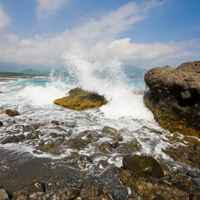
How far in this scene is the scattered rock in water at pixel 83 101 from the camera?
15.7 m

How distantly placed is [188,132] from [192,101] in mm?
2079

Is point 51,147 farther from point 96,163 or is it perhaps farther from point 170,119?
point 170,119

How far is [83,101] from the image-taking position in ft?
53.2

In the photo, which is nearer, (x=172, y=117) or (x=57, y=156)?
(x=57, y=156)

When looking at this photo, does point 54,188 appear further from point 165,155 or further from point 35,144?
point 165,155

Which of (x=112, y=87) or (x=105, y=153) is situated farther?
(x=112, y=87)

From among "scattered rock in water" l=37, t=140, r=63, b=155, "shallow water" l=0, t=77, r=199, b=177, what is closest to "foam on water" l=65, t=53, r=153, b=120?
"shallow water" l=0, t=77, r=199, b=177

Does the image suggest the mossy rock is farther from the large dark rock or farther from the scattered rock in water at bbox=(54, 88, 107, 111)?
the scattered rock in water at bbox=(54, 88, 107, 111)

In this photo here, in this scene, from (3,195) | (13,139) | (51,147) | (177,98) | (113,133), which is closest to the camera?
(3,195)

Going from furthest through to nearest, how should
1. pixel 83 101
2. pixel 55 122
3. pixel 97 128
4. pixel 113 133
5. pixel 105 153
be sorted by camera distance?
1. pixel 83 101
2. pixel 55 122
3. pixel 97 128
4. pixel 113 133
5. pixel 105 153

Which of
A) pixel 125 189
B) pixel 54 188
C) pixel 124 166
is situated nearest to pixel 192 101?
pixel 124 166

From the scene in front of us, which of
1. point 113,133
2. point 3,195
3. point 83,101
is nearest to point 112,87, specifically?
point 83,101

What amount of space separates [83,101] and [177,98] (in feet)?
25.3

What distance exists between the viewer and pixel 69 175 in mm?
6227
